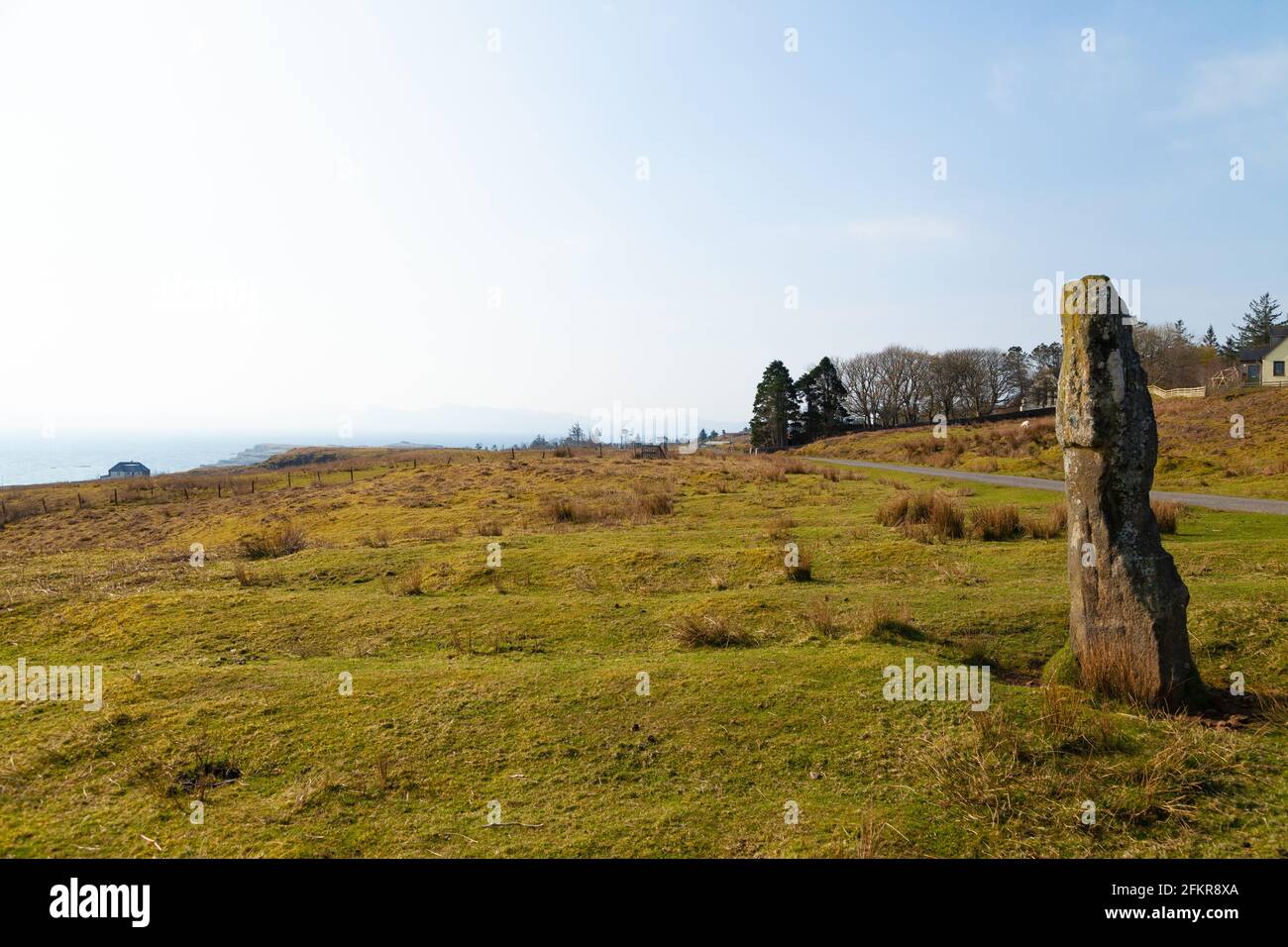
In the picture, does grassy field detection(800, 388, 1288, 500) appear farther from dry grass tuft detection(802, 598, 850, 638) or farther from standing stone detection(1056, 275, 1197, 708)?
dry grass tuft detection(802, 598, 850, 638)

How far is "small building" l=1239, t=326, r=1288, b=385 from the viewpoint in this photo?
55406mm

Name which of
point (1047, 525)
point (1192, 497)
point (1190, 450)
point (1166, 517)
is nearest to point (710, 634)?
point (1047, 525)

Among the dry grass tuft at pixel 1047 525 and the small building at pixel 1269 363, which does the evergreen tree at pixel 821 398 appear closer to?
the small building at pixel 1269 363

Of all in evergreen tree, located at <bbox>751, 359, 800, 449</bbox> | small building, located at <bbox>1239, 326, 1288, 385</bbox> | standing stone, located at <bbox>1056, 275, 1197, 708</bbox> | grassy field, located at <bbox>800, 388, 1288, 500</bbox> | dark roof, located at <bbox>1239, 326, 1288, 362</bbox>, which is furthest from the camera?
evergreen tree, located at <bbox>751, 359, 800, 449</bbox>

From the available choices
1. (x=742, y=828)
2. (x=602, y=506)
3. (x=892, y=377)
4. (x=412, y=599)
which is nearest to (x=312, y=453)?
(x=892, y=377)

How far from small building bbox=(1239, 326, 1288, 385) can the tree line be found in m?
15.5

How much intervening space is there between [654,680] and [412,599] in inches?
235

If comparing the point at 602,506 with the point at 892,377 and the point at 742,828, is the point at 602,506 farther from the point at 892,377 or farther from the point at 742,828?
the point at 892,377

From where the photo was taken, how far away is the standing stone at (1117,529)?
21.6 ft

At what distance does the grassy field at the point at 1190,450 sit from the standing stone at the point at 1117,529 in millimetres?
18928

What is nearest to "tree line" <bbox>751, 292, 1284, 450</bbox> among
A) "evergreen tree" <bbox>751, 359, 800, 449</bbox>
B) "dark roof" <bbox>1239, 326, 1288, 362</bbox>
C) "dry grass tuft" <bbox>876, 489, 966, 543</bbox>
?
"evergreen tree" <bbox>751, 359, 800, 449</bbox>

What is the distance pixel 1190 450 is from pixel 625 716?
36700mm

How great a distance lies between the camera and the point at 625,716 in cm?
668

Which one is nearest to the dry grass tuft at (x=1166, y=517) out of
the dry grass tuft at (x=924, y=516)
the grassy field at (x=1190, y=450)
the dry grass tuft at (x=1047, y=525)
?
the dry grass tuft at (x=1047, y=525)
